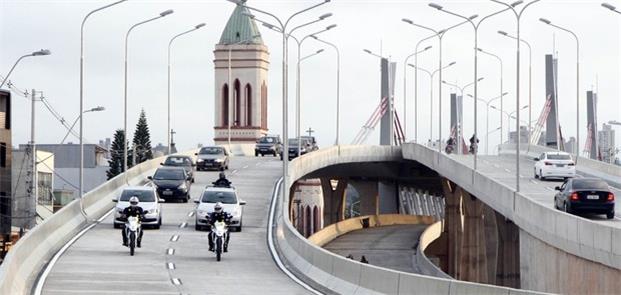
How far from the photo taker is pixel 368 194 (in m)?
142

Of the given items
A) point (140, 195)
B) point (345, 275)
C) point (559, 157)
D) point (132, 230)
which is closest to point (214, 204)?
point (140, 195)

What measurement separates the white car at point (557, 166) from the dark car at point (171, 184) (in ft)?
69.6

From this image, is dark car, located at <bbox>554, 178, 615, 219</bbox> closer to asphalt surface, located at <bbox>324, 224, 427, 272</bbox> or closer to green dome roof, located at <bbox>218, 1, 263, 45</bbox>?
asphalt surface, located at <bbox>324, 224, 427, 272</bbox>

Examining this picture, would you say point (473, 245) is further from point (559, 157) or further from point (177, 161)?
point (177, 161)

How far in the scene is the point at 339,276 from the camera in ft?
111

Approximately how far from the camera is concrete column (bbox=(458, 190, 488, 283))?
94750 millimetres

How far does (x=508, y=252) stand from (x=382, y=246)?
8.59 metres

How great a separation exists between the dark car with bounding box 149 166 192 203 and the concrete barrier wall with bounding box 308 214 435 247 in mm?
28158

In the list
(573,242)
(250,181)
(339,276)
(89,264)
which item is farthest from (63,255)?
(250,181)

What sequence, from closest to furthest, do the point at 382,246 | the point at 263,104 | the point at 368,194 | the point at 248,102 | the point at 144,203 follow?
the point at 144,203 → the point at 382,246 → the point at 368,194 → the point at 248,102 → the point at 263,104

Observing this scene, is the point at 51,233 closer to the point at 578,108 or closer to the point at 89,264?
the point at 89,264

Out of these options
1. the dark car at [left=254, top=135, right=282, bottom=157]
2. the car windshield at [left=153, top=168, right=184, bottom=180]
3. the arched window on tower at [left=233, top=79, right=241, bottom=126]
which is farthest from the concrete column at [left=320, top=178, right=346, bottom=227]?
the car windshield at [left=153, top=168, right=184, bottom=180]

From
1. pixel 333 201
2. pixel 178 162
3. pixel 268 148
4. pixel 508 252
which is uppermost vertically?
pixel 268 148

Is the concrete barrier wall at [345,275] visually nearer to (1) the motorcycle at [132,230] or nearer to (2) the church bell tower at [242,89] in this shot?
(1) the motorcycle at [132,230]
